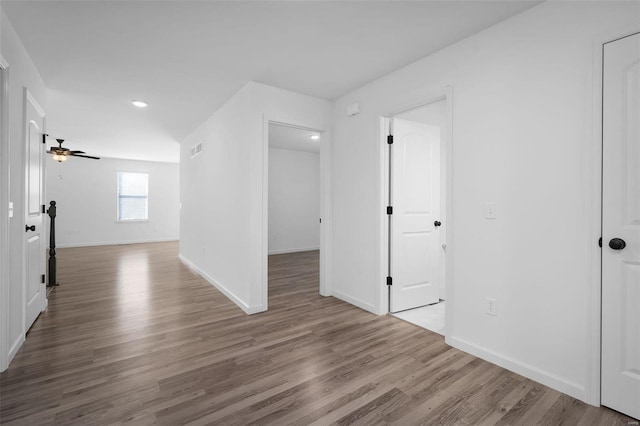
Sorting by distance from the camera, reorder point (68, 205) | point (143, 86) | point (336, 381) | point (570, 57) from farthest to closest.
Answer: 1. point (68, 205)
2. point (143, 86)
3. point (336, 381)
4. point (570, 57)

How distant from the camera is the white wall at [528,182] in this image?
1.84 m

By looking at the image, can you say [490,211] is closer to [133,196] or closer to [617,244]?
[617,244]

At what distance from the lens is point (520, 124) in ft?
6.89

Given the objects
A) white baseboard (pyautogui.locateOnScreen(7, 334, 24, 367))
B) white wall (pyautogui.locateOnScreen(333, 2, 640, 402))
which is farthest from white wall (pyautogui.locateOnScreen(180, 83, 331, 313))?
white baseboard (pyautogui.locateOnScreen(7, 334, 24, 367))

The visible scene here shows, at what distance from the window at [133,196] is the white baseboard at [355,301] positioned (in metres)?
8.03

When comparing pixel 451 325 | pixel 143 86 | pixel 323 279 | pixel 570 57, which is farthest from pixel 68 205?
pixel 570 57

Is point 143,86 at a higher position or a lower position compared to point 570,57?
higher

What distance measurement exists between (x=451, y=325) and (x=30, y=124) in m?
4.12

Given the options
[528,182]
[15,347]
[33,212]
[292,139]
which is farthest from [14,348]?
[292,139]

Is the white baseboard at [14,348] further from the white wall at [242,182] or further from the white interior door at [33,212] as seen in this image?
the white wall at [242,182]

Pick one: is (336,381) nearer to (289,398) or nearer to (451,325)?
(289,398)

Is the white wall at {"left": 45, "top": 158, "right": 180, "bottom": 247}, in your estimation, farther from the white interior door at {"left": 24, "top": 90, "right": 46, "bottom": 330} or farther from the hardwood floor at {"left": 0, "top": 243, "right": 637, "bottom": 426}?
the white interior door at {"left": 24, "top": 90, "right": 46, "bottom": 330}

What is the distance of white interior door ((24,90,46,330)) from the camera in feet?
8.75

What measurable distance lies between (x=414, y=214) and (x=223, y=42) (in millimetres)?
2519
